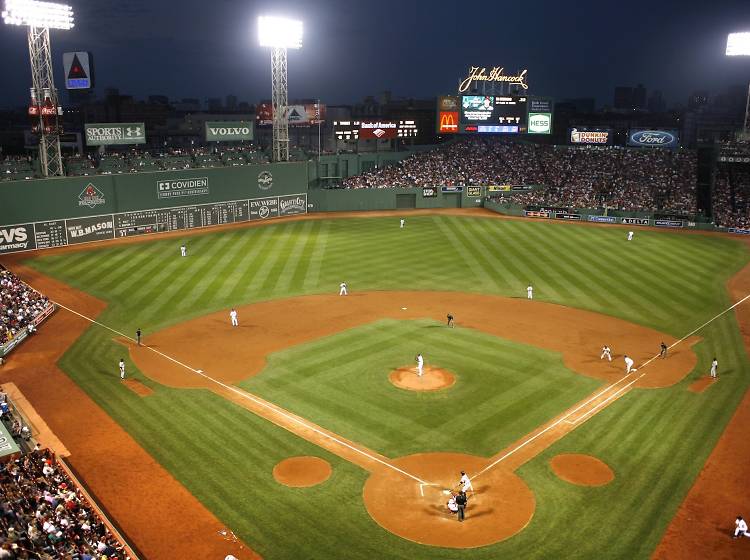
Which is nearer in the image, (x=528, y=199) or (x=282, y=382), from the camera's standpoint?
(x=282, y=382)

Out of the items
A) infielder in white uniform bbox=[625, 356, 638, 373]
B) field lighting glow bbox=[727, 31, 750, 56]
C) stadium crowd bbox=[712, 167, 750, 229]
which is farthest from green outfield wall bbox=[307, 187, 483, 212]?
infielder in white uniform bbox=[625, 356, 638, 373]

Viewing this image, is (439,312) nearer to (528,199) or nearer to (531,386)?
(531,386)

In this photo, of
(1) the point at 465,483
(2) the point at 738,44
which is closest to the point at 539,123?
(2) the point at 738,44

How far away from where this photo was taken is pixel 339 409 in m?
22.7

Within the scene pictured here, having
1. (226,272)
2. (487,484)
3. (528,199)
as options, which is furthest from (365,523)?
(528,199)

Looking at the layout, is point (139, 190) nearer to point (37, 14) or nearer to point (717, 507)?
point (37, 14)

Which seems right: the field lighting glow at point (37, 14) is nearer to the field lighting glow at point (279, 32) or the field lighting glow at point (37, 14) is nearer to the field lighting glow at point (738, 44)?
the field lighting glow at point (279, 32)

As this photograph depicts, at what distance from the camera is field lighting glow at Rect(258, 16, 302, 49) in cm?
5903

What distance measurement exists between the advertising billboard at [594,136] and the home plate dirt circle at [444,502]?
64.4 m

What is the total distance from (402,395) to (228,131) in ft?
156

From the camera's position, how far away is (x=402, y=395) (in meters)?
23.8

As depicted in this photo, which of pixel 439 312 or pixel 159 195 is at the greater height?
pixel 159 195

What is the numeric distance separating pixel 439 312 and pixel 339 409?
1282 cm

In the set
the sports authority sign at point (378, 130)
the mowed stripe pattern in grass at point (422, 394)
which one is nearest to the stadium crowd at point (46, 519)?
the mowed stripe pattern in grass at point (422, 394)
